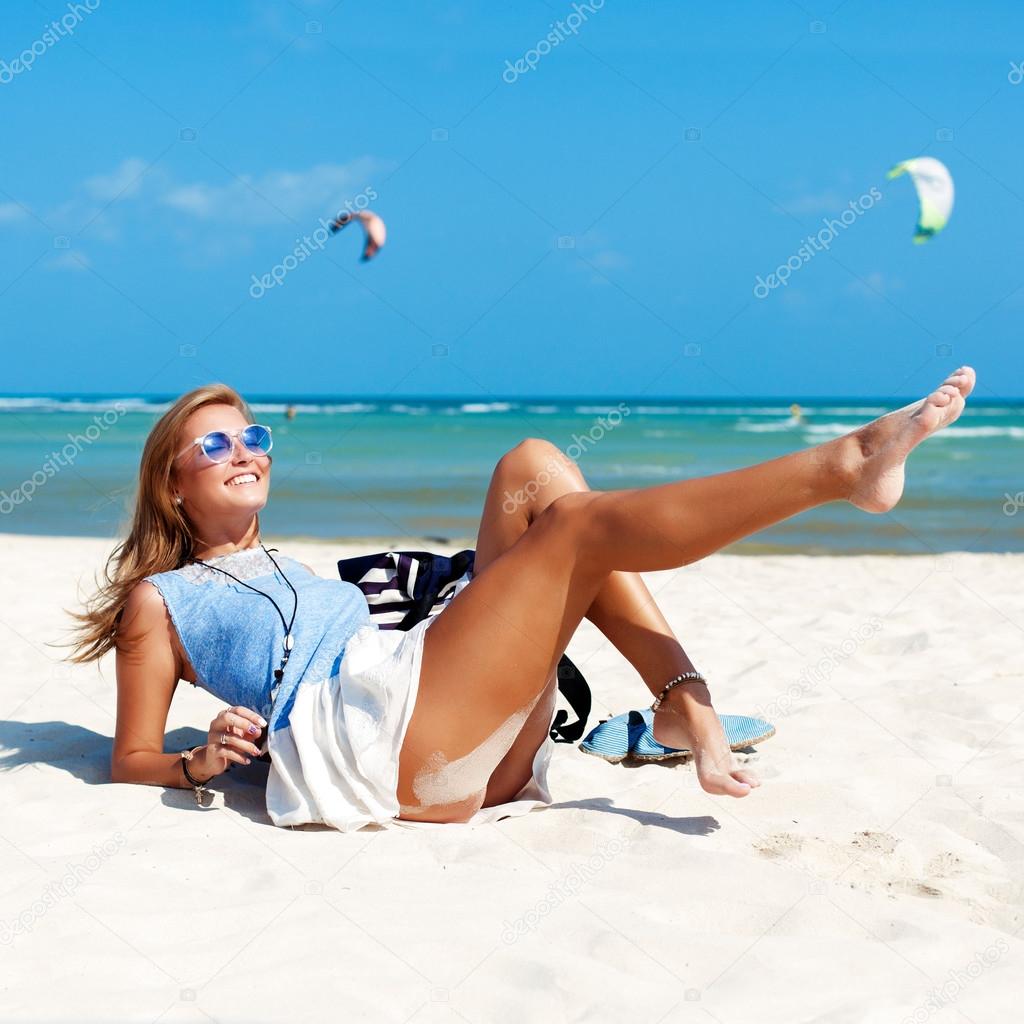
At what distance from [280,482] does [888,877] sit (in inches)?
498

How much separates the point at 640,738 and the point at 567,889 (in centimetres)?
129

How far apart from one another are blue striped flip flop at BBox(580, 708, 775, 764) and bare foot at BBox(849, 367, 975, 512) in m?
1.43

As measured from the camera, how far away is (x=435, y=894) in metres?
2.35

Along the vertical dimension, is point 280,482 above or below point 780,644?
above

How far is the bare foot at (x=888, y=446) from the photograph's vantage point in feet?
7.47

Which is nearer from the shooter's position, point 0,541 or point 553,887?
point 553,887

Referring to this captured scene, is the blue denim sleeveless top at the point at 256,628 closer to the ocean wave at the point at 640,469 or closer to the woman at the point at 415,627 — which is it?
the woman at the point at 415,627

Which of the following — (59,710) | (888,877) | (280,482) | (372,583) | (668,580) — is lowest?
(888,877)

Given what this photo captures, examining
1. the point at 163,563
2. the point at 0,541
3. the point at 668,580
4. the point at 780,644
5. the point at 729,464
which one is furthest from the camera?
the point at 729,464

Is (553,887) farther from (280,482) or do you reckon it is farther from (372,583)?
(280,482)

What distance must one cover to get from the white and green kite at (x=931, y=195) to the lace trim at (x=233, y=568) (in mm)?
7539

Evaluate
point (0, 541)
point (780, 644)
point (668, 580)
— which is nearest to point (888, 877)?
point (780, 644)

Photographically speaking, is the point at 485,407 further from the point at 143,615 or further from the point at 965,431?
the point at 143,615

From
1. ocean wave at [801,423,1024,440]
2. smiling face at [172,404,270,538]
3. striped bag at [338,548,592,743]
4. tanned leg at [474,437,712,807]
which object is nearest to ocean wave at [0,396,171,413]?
ocean wave at [801,423,1024,440]
